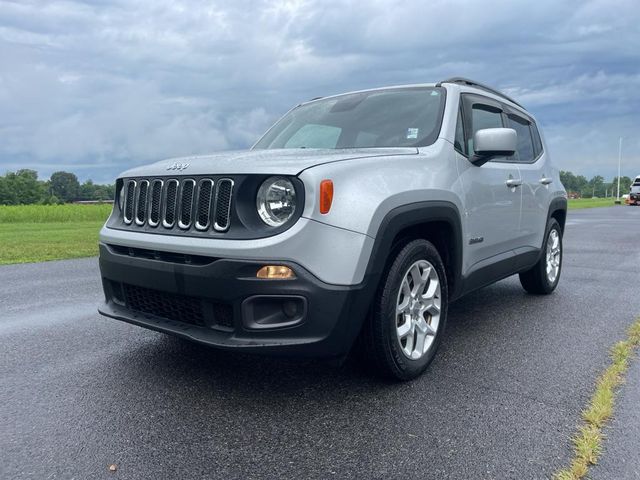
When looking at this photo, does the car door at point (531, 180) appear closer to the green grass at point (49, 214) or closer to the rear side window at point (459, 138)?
the rear side window at point (459, 138)

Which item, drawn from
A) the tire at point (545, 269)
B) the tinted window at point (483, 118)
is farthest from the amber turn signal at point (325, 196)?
the tire at point (545, 269)

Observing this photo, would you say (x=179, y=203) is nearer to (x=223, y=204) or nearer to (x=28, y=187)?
(x=223, y=204)

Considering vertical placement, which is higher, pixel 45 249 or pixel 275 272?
pixel 275 272

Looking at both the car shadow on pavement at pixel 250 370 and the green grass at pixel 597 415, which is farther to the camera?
the car shadow on pavement at pixel 250 370

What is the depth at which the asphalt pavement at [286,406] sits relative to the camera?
2416mm

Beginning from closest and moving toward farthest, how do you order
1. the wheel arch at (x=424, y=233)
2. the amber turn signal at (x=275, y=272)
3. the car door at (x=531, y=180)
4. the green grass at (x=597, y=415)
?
the green grass at (x=597, y=415)
the amber turn signal at (x=275, y=272)
the wheel arch at (x=424, y=233)
the car door at (x=531, y=180)

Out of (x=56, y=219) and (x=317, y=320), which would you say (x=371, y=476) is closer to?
(x=317, y=320)

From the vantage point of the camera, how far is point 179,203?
3.06 m

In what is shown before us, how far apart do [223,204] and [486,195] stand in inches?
84.8

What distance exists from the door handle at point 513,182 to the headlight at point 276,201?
2356 mm

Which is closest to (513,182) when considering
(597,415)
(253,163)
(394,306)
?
(394,306)

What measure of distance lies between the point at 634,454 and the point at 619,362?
1.35m

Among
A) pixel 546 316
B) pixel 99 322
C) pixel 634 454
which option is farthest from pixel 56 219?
pixel 634 454

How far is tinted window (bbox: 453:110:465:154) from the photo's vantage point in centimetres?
389
